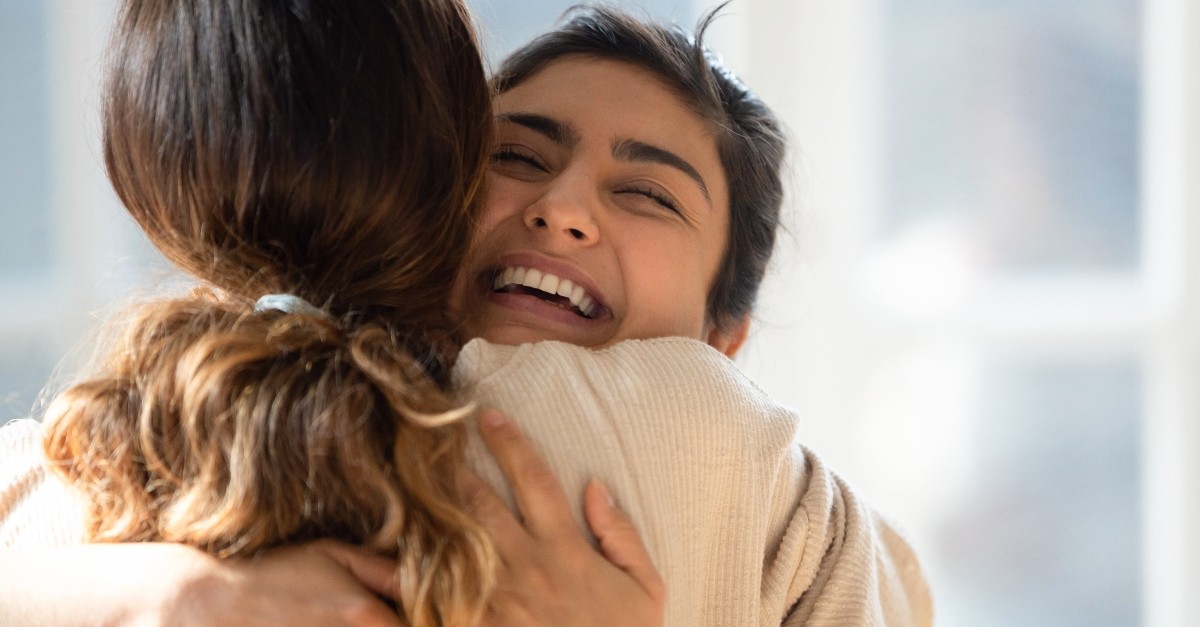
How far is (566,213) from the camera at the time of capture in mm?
1171

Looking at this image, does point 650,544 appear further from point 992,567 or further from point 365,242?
point 992,567

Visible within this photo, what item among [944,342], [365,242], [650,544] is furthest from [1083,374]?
[365,242]

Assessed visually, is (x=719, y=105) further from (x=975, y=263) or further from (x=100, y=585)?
(x=975, y=263)

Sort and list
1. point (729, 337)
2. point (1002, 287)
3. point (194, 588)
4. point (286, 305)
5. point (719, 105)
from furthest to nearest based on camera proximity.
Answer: point (1002, 287) → point (729, 337) → point (719, 105) → point (286, 305) → point (194, 588)

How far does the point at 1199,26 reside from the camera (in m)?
2.43

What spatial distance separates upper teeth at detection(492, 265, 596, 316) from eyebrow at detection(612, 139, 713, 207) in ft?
0.53

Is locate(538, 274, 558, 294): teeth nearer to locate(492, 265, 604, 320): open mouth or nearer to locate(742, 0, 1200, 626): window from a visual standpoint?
locate(492, 265, 604, 320): open mouth

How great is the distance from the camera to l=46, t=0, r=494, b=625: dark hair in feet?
2.74

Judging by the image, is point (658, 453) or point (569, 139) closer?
point (658, 453)

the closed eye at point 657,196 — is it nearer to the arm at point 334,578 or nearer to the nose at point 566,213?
the nose at point 566,213

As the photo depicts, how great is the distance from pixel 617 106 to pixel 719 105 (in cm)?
18

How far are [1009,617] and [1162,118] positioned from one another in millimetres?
1124

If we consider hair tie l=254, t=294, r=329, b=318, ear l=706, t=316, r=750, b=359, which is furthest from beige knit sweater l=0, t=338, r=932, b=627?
ear l=706, t=316, r=750, b=359

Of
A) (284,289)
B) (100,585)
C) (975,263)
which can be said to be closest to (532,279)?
(284,289)
